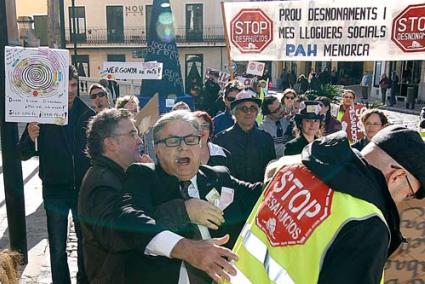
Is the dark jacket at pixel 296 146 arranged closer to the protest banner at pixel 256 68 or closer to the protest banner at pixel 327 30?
the protest banner at pixel 327 30

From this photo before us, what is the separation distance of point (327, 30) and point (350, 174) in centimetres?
564

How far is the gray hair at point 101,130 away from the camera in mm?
2627

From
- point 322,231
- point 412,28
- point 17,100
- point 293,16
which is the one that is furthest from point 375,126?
point 322,231

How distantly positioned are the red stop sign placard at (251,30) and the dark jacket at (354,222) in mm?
5701

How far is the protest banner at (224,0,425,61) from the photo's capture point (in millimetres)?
6188

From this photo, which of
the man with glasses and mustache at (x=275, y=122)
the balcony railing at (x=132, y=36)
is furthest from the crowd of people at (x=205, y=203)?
the balcony railing at (x=132, y=36)

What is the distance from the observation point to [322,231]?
135 cm

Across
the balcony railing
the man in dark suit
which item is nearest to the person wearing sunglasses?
the man in dark suit

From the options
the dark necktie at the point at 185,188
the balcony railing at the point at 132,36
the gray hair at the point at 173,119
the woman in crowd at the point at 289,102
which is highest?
the balcony railing at the point at 132,36

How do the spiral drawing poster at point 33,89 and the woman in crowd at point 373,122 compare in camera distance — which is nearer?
the spiral drawing poster at point 33,89

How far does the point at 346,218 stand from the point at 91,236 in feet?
4.80

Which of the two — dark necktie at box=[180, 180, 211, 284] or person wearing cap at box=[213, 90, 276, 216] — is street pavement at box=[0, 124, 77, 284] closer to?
person wearing cap at box=[213, 90, 276, 216]

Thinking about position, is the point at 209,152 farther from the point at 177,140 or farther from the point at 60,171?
the point at 177,140

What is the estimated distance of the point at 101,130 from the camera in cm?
264
